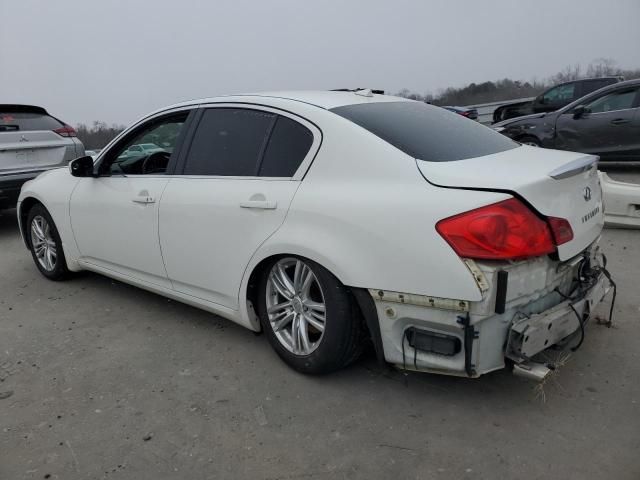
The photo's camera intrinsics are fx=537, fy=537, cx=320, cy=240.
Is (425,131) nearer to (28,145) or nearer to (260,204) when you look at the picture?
(260,204)

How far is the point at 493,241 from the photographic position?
2.22 m

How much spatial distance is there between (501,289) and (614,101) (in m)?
7.73

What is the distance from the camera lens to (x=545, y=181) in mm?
2383

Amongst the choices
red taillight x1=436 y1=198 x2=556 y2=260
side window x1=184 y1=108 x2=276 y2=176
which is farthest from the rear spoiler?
side window x1=184 y1=108 x2=276 y2=176

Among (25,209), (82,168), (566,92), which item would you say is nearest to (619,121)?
(566,92)

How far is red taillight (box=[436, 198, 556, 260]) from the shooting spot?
222 centimetres

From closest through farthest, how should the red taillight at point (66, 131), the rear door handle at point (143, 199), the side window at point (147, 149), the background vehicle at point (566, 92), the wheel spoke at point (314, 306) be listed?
the wheel spoke at point (314, 306)
the rear door handle at point (143, 199)
the side window at point (147, 149)
the red taillight at point (66, 131)
the background vehicle at point (566, 92)

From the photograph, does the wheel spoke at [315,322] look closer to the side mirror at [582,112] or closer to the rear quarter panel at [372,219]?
the rear quarter panel at [372,219]

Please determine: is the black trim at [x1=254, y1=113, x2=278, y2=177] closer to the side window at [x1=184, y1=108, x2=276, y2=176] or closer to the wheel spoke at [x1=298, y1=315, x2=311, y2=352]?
the side window at [x1=184, y1=108, x2=276, y2=176]

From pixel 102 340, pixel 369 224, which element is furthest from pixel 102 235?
pixel 369 224

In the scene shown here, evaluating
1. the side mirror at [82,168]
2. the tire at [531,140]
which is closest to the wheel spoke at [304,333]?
the side mirror at [82,168]

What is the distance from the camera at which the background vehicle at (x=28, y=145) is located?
6.64 metres

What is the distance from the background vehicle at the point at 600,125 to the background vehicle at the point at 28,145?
24.1 ft

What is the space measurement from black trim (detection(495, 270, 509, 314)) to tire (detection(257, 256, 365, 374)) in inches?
27.3
